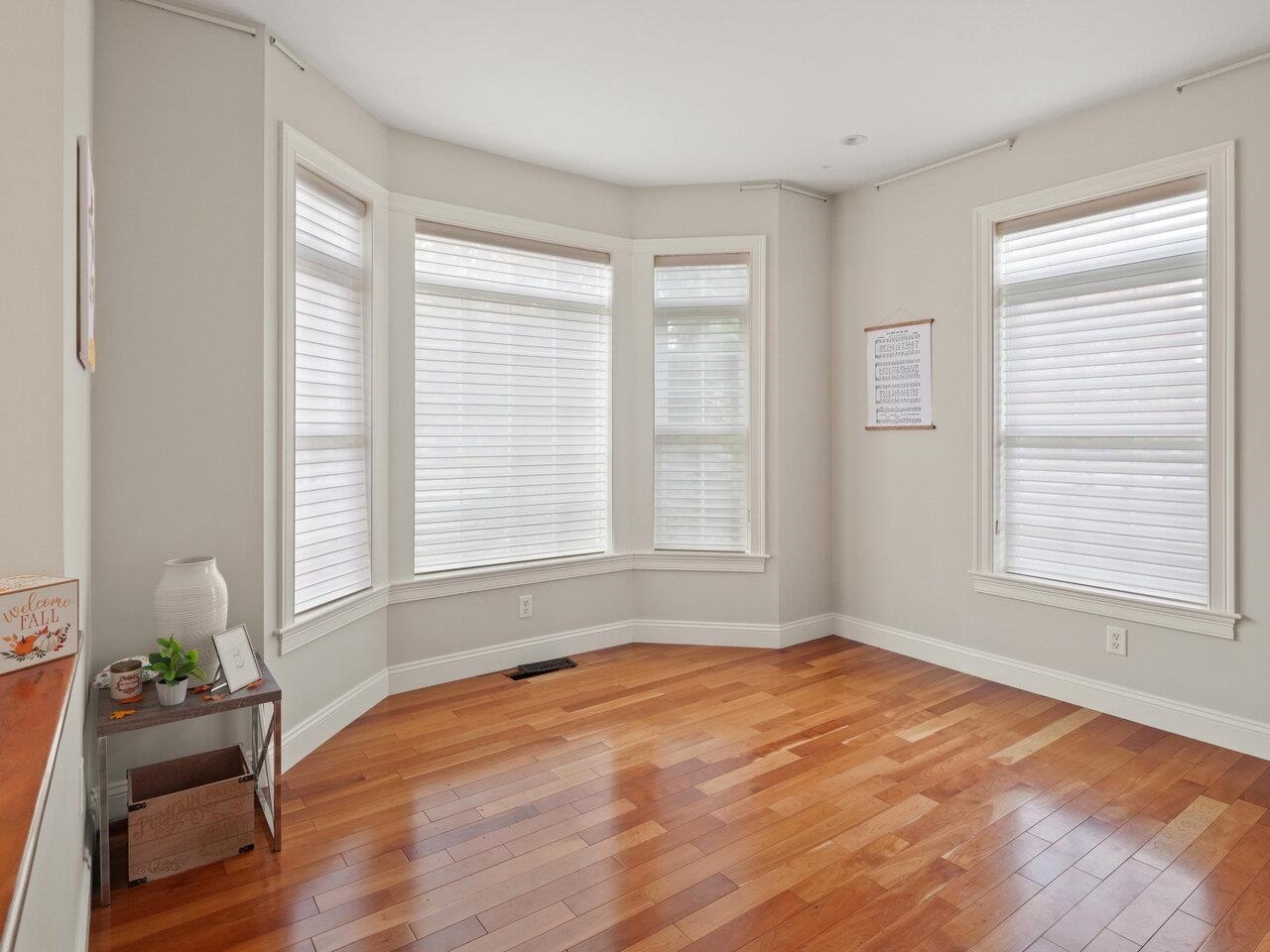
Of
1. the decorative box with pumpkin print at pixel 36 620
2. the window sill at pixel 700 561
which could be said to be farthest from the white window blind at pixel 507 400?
the decorative box with pumpkin print at pixel 36 620

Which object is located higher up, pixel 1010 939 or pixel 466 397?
pixel 466 397

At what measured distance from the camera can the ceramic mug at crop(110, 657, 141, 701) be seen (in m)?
2.14

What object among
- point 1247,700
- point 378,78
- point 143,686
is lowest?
point 1247,700

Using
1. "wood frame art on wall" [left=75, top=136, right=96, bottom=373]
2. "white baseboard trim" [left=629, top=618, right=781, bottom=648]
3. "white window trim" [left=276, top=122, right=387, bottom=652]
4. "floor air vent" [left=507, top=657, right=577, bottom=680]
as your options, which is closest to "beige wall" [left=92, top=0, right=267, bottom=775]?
"white window trim" [left=276, top=122, right=387, bottom=652]

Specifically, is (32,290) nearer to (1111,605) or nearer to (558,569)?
(558,569)

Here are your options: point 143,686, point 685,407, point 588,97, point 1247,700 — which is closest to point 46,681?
point 143,686

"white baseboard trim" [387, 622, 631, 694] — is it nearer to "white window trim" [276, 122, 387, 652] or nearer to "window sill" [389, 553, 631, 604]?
"window sill" [389, 553, 631, 604]

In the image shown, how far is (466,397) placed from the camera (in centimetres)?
383

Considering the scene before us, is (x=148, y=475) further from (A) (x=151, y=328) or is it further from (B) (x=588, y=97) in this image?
(B) (x=588, y=97)

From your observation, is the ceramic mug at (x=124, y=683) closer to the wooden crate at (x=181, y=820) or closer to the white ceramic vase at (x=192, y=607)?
the white ceramic vase at (x=192, y=607)

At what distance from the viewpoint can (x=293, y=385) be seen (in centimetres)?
286

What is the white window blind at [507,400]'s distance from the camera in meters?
3.73

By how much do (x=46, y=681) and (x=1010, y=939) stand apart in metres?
2.23

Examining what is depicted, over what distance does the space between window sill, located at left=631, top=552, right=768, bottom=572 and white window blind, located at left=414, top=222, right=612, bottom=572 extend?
1.05ft
